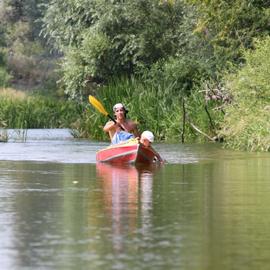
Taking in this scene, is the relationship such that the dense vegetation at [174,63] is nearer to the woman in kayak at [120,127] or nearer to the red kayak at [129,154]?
the woman in kayak at [120,127]

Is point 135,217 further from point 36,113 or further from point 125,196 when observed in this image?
point 36,113

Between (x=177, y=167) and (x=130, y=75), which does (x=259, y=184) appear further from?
(x=130, y=75)

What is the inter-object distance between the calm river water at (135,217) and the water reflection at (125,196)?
0.5 inches

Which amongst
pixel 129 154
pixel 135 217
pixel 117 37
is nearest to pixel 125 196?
pixel 135 217

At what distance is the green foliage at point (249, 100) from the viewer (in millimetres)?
33259

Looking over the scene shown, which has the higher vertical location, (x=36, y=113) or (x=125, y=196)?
(x=36, y=113)

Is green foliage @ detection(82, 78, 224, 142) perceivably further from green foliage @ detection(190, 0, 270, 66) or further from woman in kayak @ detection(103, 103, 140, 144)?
woman in kayak @ detection(103, 103, 140, 144)

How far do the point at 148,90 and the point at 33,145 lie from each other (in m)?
7.24

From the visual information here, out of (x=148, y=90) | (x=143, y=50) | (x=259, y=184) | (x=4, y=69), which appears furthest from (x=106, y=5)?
(x=4, y=69)

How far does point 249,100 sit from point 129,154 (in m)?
8.47

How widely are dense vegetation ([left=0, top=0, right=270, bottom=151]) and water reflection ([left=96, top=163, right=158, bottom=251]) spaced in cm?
862

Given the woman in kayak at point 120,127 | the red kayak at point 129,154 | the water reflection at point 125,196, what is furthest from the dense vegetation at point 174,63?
the water reflection at point 125,196

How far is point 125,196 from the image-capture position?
57.0ft

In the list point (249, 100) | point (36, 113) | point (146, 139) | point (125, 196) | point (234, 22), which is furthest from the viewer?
point (36, 113)
